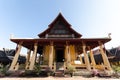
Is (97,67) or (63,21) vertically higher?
(63,21)

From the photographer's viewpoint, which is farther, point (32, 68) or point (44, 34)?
point (44, 34)

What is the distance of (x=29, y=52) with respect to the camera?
2103 centimetres

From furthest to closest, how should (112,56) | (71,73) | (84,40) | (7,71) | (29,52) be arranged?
(112,56) < (29,52) < (84,40) < (7,71) < (71,73)

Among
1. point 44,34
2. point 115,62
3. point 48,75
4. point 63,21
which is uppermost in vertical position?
point 63,21

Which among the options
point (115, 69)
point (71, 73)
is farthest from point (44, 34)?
point (115, 69)

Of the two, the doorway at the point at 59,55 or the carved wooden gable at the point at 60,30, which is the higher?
the carved wooden gable at the point at 60,30

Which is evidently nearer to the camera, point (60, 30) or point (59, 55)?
point (60, 30)

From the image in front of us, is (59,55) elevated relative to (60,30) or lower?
lower

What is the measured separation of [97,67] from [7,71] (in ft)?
34.3

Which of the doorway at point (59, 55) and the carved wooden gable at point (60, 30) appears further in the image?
the doorway at point (59, 55)

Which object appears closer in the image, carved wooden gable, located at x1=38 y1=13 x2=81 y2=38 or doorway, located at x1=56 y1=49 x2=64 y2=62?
carved wooden gable, located at x1=38 y1=13 x2=81 y2=38

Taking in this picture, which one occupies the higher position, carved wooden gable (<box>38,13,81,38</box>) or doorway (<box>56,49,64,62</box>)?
carved wooden gable (<box>38,13,81,38</box>)

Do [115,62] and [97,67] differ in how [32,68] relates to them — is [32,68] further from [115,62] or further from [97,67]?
[115,62]

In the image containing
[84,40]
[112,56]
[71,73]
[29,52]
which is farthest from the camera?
[112,56]
